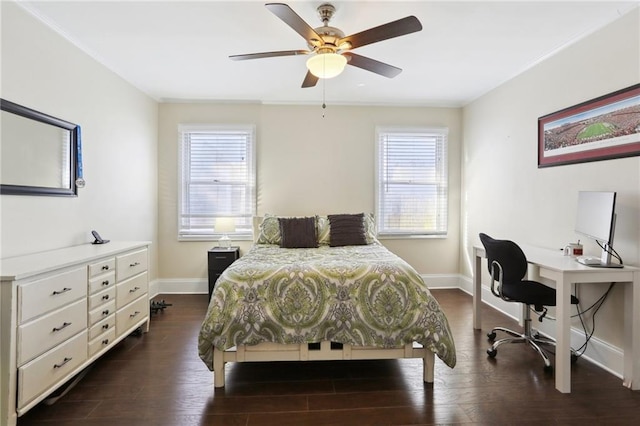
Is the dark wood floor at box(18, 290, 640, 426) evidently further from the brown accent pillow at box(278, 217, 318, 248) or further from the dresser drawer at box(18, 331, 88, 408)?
the brown accent pillow at box(278, 217, 318, 248)

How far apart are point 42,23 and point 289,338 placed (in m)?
2.92

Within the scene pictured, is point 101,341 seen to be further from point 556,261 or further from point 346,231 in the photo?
point 556,261

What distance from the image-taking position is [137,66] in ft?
10.7

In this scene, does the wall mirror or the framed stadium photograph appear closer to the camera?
the wall mirror

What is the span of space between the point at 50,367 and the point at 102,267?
27.7 inches

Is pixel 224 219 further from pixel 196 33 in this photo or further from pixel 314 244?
pixel 196 33

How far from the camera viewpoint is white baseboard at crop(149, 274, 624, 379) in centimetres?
234

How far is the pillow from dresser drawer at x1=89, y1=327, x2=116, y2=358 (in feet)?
5.32

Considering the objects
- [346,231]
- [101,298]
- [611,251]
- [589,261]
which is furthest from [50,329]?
[611,251]

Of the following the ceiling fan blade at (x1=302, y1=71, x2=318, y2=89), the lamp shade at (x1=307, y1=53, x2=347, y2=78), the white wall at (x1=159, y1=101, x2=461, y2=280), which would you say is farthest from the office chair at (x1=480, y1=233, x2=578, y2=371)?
the ceiling fan blade at (x1=302, y1=71, x2=318, y2=89)

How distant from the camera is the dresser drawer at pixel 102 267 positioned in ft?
7.42

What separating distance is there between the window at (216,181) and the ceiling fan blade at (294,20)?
2344mm

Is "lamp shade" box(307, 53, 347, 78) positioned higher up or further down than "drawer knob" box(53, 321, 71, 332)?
higher up

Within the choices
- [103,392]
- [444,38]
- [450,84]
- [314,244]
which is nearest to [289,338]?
[103,392]
